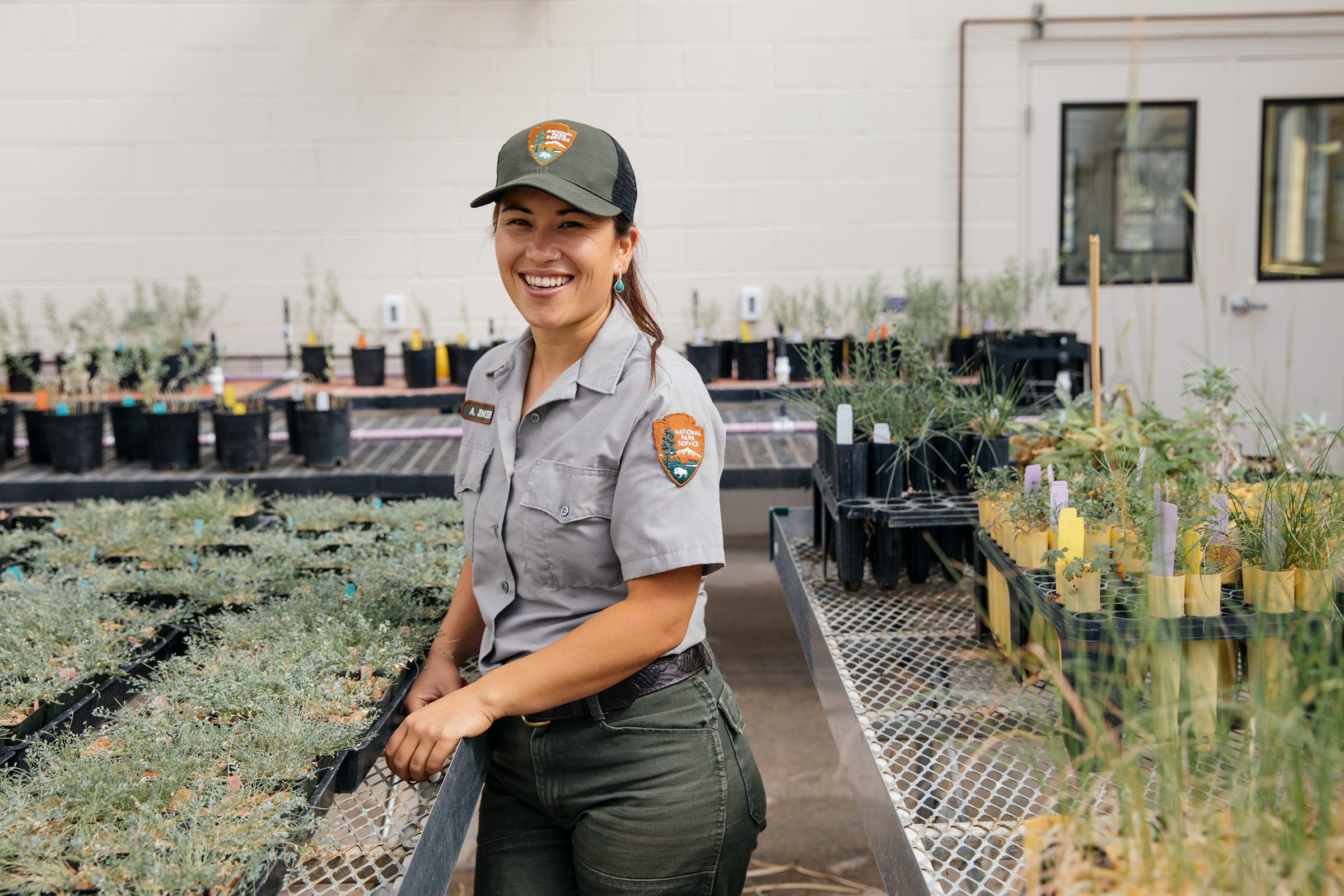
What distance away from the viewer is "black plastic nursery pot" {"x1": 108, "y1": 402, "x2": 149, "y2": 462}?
3.60 m

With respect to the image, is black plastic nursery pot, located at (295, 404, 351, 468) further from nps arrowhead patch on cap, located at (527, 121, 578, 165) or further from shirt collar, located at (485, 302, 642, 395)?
nps arrowhead patch on cap, located at (527, 121, 578, 165)

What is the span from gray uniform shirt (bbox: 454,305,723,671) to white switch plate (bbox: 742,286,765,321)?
3792 millimetres

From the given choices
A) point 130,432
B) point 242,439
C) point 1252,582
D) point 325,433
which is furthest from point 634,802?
point 130,432

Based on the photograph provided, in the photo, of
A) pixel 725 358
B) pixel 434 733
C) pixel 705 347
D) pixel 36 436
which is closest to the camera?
pixel 434 733

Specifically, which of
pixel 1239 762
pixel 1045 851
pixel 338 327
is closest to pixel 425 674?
pixel 1045 851

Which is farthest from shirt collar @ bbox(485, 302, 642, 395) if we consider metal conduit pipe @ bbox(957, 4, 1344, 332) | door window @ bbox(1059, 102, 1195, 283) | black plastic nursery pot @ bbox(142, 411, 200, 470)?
door window @ bbox(1059, 102, 1195, 283)

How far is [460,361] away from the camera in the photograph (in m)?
4.58

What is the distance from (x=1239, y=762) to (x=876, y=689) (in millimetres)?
786

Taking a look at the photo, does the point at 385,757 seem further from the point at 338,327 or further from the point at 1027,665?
the point at 338,327

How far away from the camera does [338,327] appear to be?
540 cm

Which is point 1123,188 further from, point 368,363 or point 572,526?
point 572,526

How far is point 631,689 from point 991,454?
1163 mm

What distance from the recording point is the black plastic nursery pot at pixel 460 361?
4547 millimetres

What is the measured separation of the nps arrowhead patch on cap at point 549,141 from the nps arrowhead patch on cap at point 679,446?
38cm
